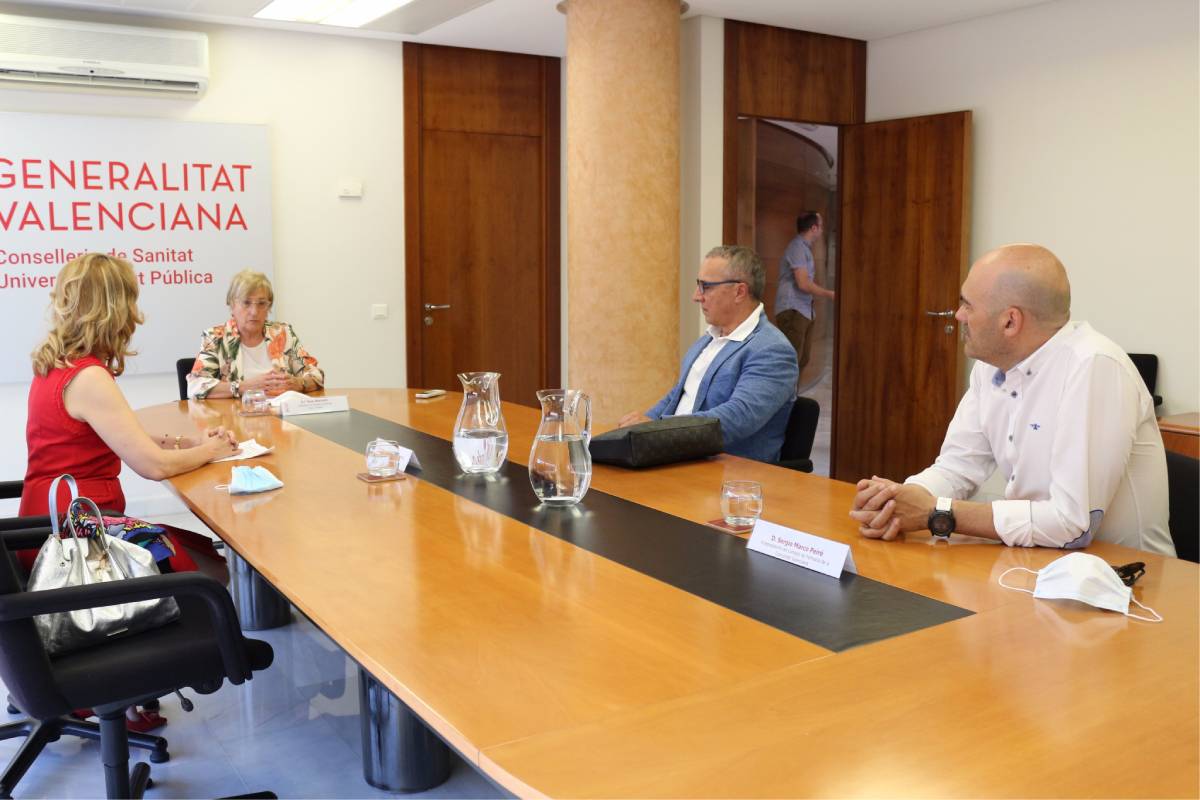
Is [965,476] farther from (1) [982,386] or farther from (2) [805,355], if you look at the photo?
(2) [805,355]

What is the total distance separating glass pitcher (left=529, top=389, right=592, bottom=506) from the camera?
2.42 meters

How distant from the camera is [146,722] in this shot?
3141 mm

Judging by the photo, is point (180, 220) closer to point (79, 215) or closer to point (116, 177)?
point (116, 177)

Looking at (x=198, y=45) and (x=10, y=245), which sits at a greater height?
(x=198, y=45)

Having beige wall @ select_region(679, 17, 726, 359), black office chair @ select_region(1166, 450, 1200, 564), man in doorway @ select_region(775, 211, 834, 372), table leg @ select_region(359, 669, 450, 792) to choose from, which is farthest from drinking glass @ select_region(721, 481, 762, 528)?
man in doorway @ select_region(775, 211, 834, 372)

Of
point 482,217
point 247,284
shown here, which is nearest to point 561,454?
point 247,284

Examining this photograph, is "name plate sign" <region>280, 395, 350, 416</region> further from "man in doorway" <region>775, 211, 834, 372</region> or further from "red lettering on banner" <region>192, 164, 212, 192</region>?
"man in doorway" <region>775, 211, 834, 372</region>

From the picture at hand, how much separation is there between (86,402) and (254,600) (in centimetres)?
136

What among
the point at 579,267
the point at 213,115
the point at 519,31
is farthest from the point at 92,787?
the point at 519,31

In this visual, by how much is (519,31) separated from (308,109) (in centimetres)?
134

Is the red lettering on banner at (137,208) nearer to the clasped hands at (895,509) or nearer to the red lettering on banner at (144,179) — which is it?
the red lettering on banner at (144,179)

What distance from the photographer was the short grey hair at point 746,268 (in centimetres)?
373

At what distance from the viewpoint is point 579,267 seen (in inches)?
224

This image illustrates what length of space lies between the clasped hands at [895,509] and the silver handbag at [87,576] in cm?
144
